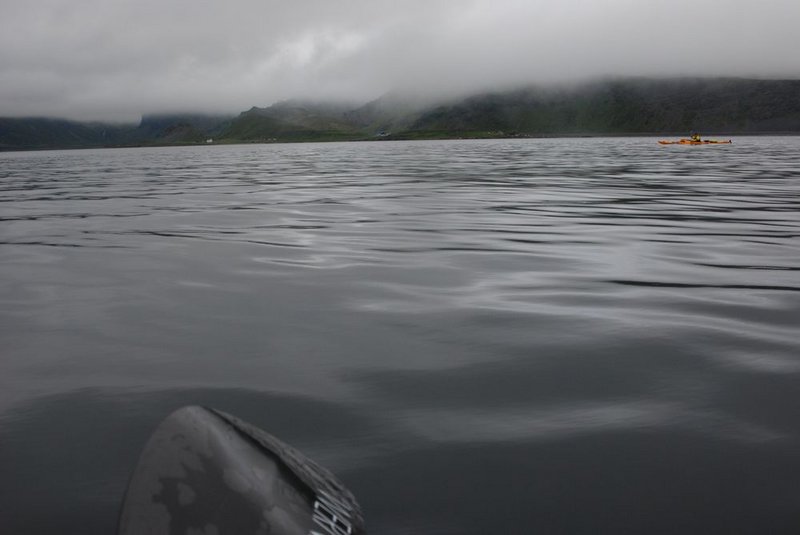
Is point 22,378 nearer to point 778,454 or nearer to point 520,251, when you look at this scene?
point 778,454

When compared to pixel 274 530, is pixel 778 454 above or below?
below

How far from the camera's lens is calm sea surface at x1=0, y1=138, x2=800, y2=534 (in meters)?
3.96

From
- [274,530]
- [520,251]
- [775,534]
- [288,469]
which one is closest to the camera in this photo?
[274,530]

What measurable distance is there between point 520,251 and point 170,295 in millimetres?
5886

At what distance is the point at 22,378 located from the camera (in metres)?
6.19

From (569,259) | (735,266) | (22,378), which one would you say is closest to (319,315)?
(22,378)

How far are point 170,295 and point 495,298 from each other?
424 centimetres

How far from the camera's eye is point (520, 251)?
12094 mm

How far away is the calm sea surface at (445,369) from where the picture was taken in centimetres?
396

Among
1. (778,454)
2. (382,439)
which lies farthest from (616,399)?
(382,439)

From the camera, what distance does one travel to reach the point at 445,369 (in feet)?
20.1

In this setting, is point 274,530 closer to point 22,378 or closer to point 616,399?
point 616,399

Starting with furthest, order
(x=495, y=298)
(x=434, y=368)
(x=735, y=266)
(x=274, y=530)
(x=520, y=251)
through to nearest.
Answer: (x=520, y=251)
(x=735, y=266)
(x=495, y=298)
(x=434, y=368)
(x=274, y=530)

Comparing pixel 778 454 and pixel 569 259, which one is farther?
pixel 569 259
